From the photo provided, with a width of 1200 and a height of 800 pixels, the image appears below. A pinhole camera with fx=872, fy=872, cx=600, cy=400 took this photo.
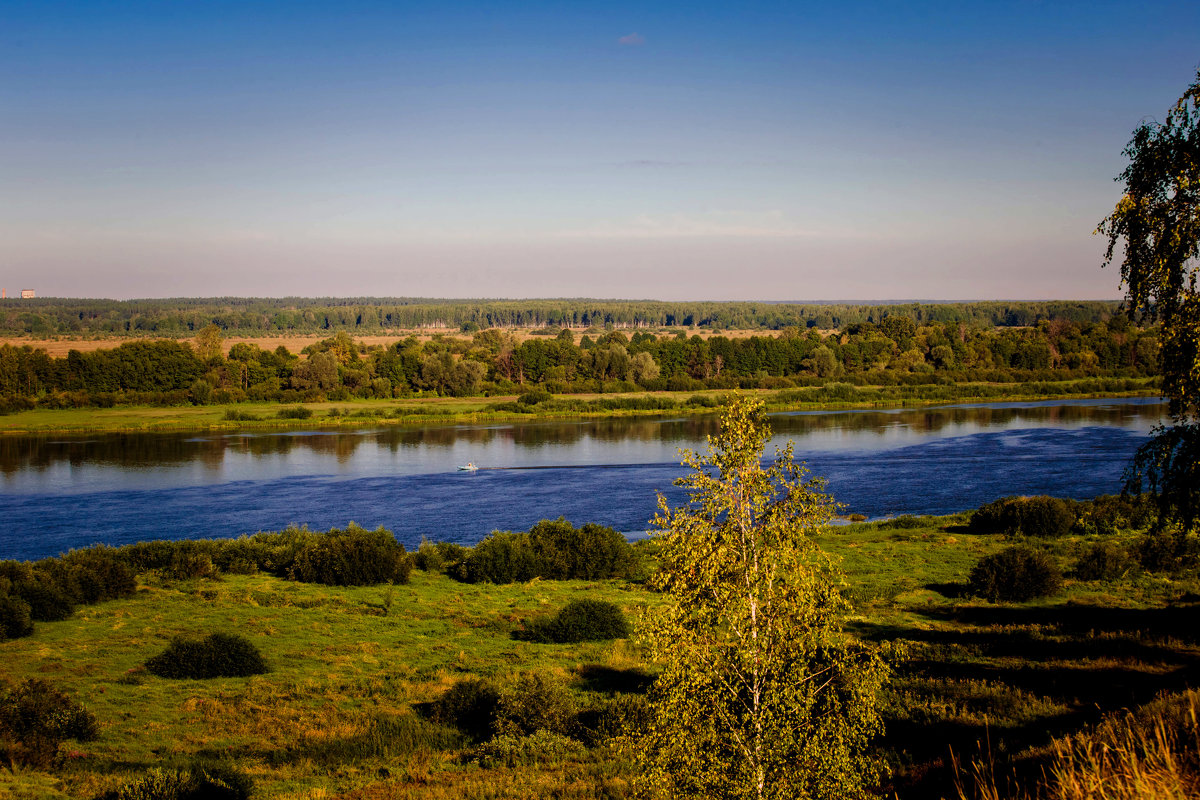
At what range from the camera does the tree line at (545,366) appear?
3159 inches

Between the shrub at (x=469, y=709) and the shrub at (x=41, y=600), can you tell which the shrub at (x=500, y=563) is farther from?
the shrub at (x=469, y=709)

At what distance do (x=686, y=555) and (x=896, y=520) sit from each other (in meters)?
28.0

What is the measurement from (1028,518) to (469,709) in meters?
22.3

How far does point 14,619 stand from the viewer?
19.7m

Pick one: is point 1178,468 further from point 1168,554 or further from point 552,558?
point 552,558

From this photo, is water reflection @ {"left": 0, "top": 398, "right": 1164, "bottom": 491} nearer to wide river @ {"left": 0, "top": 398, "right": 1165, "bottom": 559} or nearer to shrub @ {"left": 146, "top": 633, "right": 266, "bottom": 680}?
wide river @ {"left": 0, "top": 398, "right": 1165, "bottom": 559}

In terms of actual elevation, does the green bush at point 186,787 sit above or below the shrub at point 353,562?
above

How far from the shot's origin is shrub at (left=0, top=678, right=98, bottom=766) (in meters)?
11.8

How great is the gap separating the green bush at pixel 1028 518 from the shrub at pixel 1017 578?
24.9 feet

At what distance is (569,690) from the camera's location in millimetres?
15281

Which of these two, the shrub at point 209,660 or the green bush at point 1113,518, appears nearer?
the shrub at point 209,660

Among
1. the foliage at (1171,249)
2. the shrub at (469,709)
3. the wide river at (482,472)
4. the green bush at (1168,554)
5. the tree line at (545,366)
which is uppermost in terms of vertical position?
the foliage at (1171,249)

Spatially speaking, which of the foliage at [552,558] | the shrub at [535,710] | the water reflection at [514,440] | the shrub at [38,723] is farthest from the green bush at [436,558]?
the water reflection at [514,440]

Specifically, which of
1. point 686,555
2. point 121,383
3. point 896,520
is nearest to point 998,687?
point 686,555
